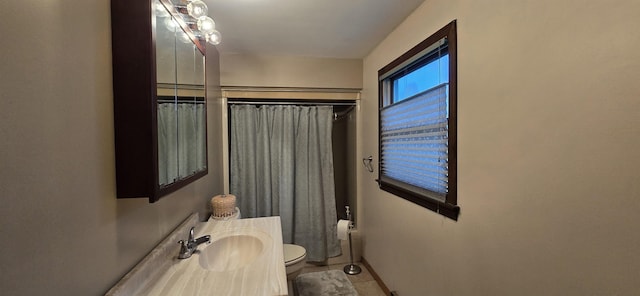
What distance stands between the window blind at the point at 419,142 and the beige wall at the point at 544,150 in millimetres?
145

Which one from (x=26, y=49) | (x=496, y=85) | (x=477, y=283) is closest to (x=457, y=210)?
(x=477, y=283)

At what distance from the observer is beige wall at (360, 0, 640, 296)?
2.23 ft

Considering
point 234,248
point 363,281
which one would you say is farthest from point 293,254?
point 363,281

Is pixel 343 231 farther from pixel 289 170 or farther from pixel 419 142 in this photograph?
pixel 419 142

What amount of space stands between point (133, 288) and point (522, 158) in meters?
1.46

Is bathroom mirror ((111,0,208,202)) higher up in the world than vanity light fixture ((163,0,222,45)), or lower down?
lower down

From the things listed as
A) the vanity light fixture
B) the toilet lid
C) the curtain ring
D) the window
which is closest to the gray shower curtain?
the curtain ring

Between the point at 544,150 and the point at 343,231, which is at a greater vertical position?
the point at 544,150

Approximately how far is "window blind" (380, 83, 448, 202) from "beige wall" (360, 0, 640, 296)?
14 centimetres

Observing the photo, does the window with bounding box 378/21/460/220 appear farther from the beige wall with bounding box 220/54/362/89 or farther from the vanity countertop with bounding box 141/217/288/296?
the vanity countertop with bounding box 141/217/288/296

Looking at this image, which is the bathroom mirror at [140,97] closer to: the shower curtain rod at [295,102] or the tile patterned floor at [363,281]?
the shower curtain rod at [295,102]

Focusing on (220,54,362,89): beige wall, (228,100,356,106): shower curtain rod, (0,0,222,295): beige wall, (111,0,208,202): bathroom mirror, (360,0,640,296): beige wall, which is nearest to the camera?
(0,0,222,295): beige wall

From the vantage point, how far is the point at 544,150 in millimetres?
858

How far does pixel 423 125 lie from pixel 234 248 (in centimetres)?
135
